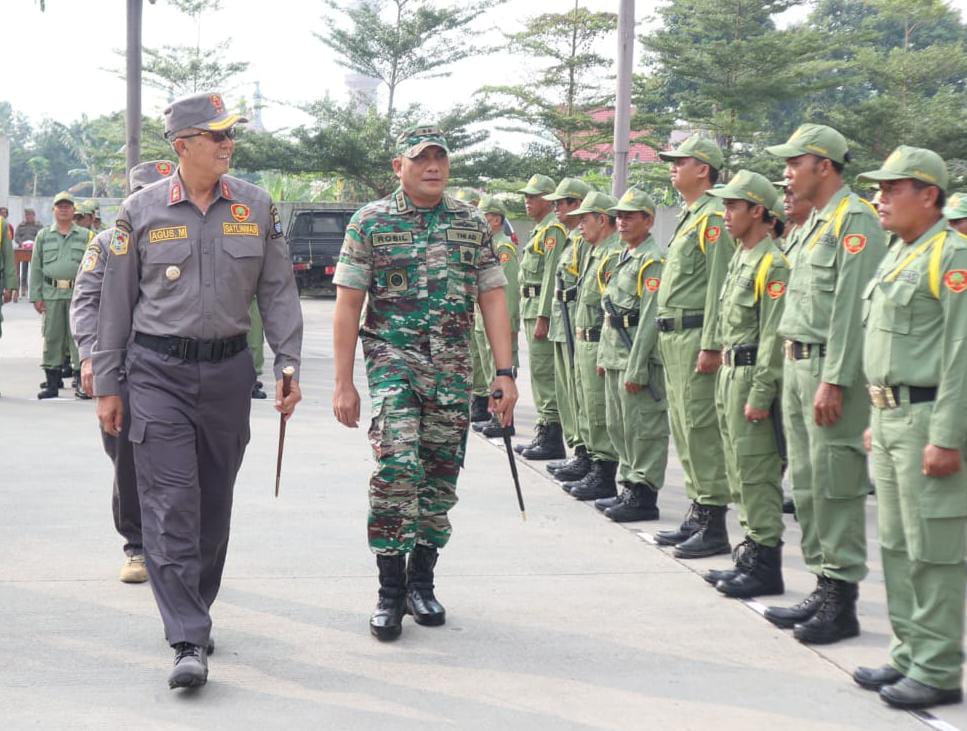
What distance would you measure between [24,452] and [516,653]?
578 cm

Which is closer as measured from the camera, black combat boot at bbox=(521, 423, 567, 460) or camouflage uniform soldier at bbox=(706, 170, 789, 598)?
camouflage uniform soldier at bbox=(706, 170, 789, 598)

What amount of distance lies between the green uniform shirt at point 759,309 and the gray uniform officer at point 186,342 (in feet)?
7.10

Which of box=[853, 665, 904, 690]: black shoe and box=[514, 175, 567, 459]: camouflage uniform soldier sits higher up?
box=[514, 175, 567, 459]: camouflage uniform soldier

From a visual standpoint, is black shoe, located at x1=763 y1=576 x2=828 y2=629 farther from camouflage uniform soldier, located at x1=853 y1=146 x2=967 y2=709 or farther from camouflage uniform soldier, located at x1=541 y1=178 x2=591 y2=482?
camouflage uniform soldier, located at x1=541 y1=178 x2=591 y2=482

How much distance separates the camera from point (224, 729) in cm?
427

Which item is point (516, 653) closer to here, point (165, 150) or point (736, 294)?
point (736, 294)

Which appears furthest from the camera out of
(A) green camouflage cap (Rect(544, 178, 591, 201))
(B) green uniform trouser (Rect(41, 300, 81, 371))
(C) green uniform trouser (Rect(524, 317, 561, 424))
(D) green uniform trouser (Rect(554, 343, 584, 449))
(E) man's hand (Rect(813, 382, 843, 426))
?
(B) green uniform trouser (Rect(41, 300, 81, 371))

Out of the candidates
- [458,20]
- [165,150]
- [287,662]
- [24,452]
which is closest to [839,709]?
[287,662]

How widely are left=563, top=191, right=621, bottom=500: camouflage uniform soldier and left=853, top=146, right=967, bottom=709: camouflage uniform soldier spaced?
3.68m

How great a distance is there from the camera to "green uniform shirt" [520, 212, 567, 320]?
998 cm

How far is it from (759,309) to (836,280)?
87 centimetres

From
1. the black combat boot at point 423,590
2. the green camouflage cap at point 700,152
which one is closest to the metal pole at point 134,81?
the green camouflage cap at point 700,152

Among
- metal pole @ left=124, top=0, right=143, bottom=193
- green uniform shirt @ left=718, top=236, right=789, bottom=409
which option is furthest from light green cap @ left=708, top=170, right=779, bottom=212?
metal pole @ left=124, top=0, right=143, bottom=193

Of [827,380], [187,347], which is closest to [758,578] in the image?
[827,380]
